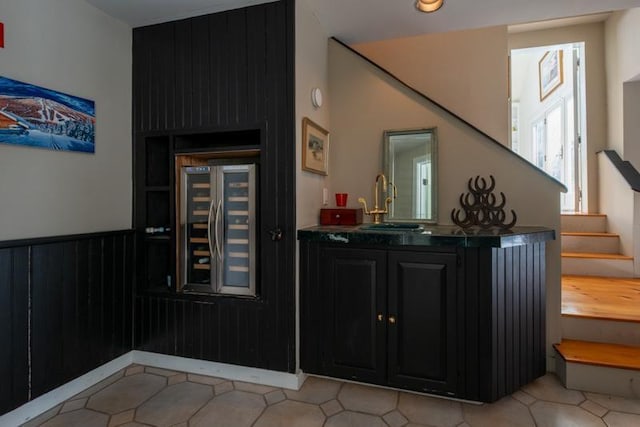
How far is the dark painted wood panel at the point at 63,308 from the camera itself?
181cm

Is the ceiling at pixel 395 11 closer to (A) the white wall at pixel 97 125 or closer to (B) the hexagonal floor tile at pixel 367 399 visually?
(A) the white wall at pixel 97 125

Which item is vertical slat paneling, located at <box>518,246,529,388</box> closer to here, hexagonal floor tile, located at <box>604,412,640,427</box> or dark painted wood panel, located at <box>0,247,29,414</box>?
hexagonal floor tile, located at <box>604,412,640,427</box>

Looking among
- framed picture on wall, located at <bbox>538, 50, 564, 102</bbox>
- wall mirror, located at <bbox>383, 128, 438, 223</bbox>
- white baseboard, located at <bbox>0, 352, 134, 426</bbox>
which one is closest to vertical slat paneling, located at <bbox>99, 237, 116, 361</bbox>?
white baseboard, located at <bbox>0, 352, 134, 426</bbox>

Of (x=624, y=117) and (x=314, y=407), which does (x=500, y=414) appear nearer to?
(x=314, y=407)

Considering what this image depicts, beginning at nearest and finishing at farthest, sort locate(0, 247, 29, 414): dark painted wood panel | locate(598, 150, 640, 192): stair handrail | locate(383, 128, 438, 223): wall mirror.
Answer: locate(0, 247, 29, 414): dark painted wood panel < locate(383, 128, 438, 223): wall mirror < locate(598, 150, 640, 192): stair handrail

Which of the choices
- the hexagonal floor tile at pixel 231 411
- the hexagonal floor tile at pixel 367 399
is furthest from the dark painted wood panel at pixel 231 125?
the hexagonal floor tile at pixel 367 399

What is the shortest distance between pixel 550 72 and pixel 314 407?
5.40 m

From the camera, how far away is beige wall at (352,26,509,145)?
10.1ft

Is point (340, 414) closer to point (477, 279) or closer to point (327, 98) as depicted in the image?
point (477, 279)

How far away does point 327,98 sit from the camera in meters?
2.86

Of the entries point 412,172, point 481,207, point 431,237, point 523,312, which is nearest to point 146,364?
point 431,237

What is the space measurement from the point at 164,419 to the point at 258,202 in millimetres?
1403

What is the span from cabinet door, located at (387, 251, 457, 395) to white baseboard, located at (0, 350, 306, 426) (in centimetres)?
73

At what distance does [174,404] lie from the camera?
2.04 metres
